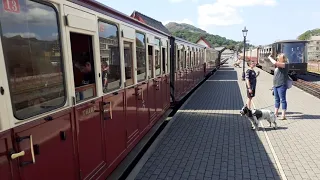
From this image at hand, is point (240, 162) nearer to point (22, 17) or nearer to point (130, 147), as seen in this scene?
point (130, 147)

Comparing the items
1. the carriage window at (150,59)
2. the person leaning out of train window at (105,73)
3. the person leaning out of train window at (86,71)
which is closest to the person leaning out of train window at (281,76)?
the carriage window at (150,59)

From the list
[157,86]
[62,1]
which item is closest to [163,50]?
[157,86]

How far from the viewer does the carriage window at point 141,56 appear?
5405 millimetres

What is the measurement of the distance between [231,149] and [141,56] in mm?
2847

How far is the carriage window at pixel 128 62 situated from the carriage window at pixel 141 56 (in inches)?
17.4

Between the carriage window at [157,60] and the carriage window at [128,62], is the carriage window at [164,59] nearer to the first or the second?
the carriage window at [157,60]

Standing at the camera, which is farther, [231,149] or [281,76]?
[281,76]

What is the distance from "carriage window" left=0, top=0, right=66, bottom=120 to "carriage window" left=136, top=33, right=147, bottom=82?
281cm

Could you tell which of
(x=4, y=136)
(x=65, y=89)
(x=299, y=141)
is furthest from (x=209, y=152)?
(x=4, y=136)

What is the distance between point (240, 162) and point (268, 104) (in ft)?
19.8

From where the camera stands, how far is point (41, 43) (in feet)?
7.82

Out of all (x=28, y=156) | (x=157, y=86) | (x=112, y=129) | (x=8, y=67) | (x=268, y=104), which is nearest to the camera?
(x=8, y=67)

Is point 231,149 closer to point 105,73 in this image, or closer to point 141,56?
point 141,56

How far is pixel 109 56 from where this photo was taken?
3.94 meters
